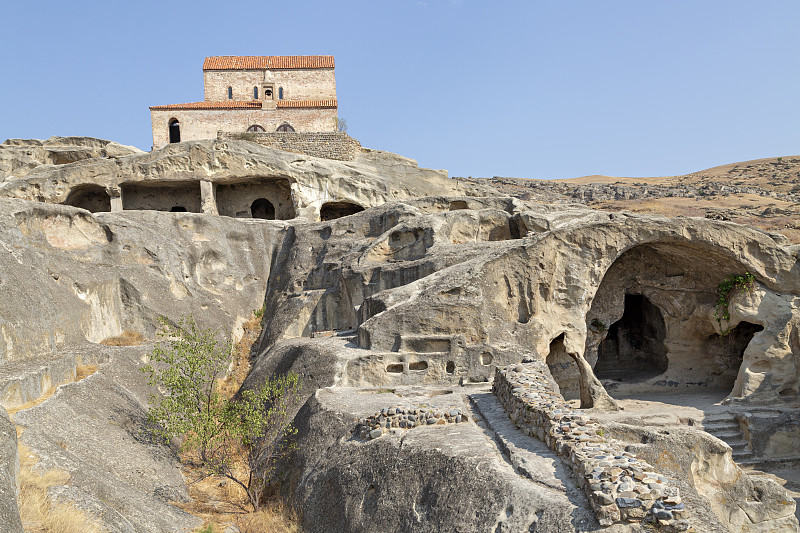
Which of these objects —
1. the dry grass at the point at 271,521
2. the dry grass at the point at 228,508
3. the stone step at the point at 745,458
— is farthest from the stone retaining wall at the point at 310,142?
the stone step at the point at 745,458

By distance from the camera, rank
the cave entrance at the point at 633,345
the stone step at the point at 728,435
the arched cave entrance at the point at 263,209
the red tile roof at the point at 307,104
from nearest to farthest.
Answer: the stone step at the point at 728,435, the cave entrance at the point at 633,345, the arched cave entrance at the point at 263,209, the red tile roof at the point at 307,104

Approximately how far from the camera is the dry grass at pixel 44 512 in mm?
6238

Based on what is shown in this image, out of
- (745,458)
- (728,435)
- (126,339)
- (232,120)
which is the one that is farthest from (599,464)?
(232,120)

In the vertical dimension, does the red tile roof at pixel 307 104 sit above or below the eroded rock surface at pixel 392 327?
above

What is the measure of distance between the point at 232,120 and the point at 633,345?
790 inches

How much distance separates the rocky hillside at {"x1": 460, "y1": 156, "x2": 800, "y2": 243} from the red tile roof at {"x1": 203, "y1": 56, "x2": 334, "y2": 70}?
52.0ft

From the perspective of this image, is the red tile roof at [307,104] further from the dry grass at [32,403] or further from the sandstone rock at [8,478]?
the sandstone rock at [8,478]

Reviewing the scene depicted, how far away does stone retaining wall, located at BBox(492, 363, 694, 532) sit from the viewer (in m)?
5.73

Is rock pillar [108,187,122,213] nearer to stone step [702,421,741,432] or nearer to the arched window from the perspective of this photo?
the arched window

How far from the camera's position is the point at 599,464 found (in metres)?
6.38

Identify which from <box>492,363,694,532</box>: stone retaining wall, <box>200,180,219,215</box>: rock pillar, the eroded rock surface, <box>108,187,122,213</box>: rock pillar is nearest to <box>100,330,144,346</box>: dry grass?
the eroded rock surface

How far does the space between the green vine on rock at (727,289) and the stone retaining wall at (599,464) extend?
8185 mm

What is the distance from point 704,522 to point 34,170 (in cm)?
2488

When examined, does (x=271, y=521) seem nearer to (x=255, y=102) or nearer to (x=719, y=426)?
(x=719, y=426)
